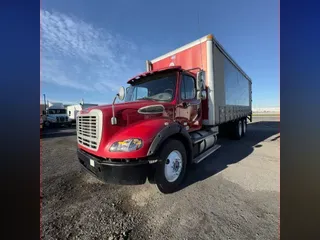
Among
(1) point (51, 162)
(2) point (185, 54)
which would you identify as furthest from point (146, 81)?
(1) point (51, 162)

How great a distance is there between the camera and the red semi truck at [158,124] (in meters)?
2.34

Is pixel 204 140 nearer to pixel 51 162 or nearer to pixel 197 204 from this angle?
pixel 197 204

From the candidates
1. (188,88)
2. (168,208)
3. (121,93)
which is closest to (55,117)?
(121,93)

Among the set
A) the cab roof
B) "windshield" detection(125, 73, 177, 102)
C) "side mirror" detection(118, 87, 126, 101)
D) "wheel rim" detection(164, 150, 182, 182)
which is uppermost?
the cab roof

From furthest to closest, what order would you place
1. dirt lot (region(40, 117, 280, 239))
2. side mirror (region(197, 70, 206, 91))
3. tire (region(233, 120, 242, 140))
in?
tire (region(233, 120, 242, 140)) → side mirror (region(197, 70, 206, 91)) → dirt lot (region(40, 117, 280, 239))

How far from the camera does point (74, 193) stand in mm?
2848

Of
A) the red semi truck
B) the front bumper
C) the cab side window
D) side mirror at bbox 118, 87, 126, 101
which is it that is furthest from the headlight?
the cab side window

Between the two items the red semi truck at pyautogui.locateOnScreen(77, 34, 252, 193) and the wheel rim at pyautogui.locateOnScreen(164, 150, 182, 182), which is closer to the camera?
the red semi truck at pyautogui.locateOnScreen(77, 34, 252, 193)

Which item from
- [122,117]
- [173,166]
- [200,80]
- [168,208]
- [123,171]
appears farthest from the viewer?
[200,80]

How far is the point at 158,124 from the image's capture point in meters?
2.70

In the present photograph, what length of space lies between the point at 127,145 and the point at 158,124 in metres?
0.67

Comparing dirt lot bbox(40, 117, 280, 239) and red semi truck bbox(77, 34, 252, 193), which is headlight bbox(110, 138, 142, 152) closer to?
red semi truck bbox(77, 34, 252, 193)

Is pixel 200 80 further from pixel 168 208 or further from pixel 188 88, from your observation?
pixel 168 208

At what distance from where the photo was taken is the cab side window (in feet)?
11.8
